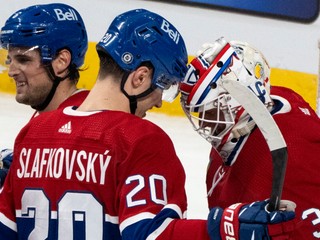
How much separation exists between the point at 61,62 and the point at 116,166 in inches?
35.9

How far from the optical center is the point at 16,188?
2068 mm

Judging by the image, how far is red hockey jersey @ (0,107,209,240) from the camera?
1.89m

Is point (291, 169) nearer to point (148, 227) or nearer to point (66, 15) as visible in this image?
point (148, 227)

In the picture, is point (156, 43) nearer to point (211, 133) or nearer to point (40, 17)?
point (211, 133)

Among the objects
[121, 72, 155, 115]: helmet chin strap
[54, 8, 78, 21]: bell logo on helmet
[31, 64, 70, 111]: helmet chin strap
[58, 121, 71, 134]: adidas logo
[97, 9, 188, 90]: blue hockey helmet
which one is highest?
[97, 9, 188, 90]: blue hockey helmet

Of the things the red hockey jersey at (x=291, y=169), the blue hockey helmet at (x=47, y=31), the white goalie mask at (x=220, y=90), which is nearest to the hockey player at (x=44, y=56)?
the blue hockey helmet at (x=47, y=31)

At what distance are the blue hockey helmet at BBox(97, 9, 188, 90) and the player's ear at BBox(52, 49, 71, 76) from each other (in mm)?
648

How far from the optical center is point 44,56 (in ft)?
9.00

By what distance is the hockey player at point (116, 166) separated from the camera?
6.16 feet

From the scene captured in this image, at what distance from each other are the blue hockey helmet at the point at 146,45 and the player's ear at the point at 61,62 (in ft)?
2.13

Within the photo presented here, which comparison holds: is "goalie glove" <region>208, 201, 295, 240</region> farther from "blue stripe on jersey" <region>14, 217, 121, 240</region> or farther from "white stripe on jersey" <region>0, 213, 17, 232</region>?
"white stripe on jersey" <region>0, 213, 17, 232</region>

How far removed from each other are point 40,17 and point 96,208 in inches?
38.8

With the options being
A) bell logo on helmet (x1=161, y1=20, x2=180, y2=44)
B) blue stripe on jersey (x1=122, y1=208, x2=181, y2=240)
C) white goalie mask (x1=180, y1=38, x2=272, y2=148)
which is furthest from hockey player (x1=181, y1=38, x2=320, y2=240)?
blue stripe on jersey (x1=122, y1=208, x2=181, y2=240)

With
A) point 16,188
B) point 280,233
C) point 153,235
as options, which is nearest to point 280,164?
point 280,233
